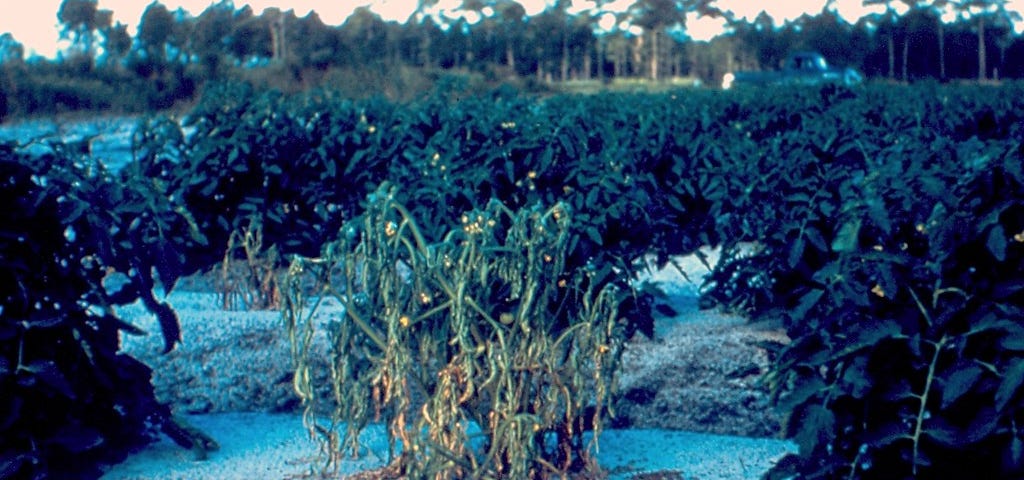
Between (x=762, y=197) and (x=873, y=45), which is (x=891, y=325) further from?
(x=873, y=45)

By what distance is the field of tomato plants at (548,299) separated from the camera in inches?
102

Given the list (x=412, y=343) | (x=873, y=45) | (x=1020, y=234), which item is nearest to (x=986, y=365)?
(x=1020, y=234)

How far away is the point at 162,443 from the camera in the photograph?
13.0 ft

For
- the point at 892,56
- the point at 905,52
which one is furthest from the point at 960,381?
the point at 892,56

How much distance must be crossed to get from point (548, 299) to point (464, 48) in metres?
38.2

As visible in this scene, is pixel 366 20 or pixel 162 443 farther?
pixel 366 20

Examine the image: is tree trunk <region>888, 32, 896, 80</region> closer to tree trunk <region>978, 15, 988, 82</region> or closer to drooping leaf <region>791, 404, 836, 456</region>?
tree trunk <region>978, 15, 988, 82</region>

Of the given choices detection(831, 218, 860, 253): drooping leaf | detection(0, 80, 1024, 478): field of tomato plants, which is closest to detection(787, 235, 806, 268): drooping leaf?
detection(0, 80, 1024, 478): field of tomato plants

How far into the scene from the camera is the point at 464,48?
135 feet

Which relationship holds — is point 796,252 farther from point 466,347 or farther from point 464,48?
point 464,48

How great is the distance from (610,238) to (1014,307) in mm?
2531

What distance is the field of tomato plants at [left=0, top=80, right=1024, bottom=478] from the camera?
2.58 m

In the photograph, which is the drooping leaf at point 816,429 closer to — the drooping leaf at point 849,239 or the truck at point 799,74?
the drooping leaf at point 849,239

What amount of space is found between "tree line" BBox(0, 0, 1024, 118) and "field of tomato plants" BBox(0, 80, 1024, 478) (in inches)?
715
